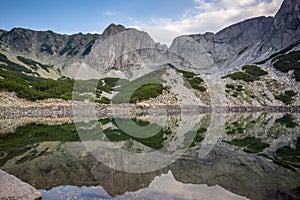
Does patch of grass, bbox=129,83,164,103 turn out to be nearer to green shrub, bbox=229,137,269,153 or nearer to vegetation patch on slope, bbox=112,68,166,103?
vegetation patch on slope, bbox=112,68,166,103

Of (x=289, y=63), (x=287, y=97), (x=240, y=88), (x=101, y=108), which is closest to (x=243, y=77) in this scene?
(x=240, y=88)

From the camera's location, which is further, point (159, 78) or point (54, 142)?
point (159, 78)

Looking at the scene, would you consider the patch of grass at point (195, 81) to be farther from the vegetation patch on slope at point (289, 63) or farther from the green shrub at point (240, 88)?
the vegetation patch on slope at point (289, 63)

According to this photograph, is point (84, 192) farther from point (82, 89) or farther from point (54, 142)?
point (82, 89)

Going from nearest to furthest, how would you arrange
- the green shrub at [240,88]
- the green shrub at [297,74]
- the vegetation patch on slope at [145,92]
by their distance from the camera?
the vegetation patch on slope at [145,92], the green shrub at [240,88], the green shrub at [297,74]

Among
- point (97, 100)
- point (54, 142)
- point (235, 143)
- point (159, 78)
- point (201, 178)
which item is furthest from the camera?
point (159, 78)

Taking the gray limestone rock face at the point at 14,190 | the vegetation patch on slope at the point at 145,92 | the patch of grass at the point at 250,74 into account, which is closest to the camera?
the gray limestone rock face at the point at 14,190

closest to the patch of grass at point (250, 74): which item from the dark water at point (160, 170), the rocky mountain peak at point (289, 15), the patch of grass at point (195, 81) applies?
the patch of grass at point (195, 81)

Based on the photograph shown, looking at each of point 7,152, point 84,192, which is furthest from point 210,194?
point 7,152
